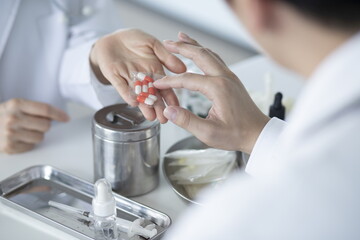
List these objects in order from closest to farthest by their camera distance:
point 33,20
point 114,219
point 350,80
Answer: point 350,80, point 114,219, point 33,20

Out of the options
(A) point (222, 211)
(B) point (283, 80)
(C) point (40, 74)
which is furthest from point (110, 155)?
(B) point (283, 80)

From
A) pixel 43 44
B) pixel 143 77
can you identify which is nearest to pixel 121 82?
pixel 143 77

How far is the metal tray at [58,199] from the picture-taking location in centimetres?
90

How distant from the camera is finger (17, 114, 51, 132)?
114 centimetres

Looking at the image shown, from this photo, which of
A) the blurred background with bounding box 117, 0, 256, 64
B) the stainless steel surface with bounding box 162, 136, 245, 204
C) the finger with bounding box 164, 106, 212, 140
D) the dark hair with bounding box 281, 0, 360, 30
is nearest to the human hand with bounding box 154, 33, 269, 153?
the finger with bounding box 164, 106, 212, 140

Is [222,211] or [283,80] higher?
[222,211]

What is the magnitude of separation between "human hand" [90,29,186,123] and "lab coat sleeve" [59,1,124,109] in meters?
0.07

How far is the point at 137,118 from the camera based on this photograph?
0.97 m

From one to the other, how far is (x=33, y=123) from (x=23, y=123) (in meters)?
0.02

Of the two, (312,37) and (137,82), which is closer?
(312,37)

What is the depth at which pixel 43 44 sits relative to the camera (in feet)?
4.62

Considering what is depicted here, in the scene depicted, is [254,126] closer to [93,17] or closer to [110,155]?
[110,155]

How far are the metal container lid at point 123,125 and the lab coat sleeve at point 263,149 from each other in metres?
0.18

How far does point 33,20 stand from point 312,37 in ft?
3.39
